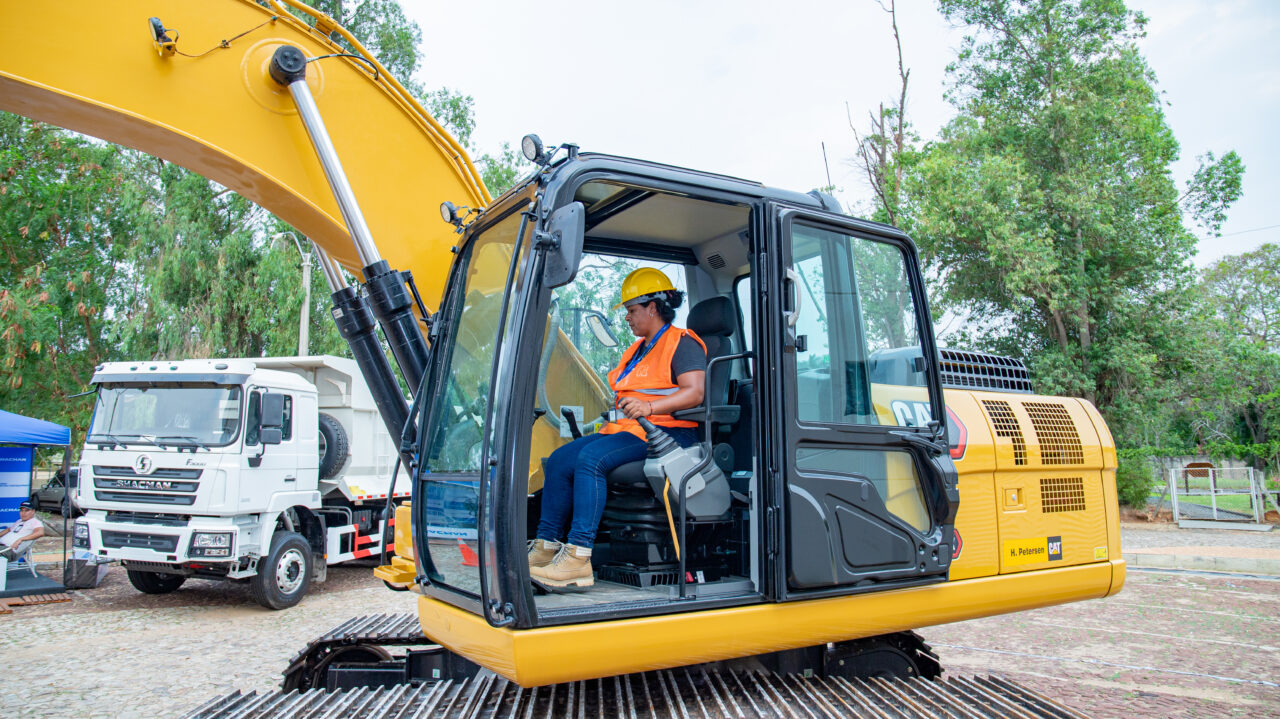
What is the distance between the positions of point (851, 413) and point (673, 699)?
1355mm

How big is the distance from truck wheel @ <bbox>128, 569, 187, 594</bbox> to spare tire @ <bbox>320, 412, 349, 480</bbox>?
2.06 m

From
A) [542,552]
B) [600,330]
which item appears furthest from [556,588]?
[600,330]

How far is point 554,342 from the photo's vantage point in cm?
401

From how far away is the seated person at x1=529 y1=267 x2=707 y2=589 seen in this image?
131 inches

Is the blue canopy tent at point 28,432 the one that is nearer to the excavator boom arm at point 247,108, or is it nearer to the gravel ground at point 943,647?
the gravel ground at point 943,647

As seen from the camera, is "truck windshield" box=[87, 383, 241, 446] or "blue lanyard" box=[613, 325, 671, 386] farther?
"truck windshield" box=[87, 383, 241, 446]

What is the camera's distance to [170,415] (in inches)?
352

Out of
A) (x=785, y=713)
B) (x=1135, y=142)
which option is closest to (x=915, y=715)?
(x=785, y=713)

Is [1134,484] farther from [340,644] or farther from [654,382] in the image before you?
[340,644]

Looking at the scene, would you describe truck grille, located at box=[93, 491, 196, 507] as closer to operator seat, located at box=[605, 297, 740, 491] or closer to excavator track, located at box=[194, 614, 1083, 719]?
excavator track, located at box=[194, 614, 1083, 719]

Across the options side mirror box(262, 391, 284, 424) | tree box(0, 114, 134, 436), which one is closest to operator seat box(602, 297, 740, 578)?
side mirror box(262, 391, 284, 424)

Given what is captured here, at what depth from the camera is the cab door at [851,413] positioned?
3.16 m

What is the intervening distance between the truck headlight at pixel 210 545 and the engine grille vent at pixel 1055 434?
773cm

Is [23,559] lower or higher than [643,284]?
lower
